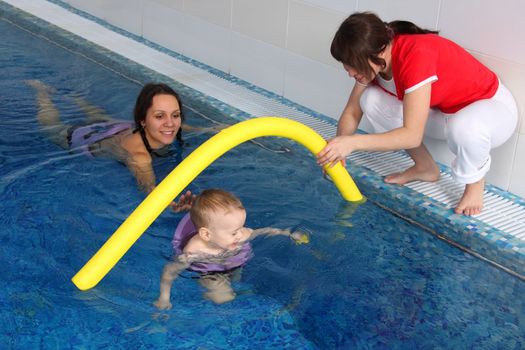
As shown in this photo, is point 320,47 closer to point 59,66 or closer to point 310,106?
point 310,106

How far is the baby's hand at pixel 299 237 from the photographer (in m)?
4.12

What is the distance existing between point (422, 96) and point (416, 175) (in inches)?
28.5

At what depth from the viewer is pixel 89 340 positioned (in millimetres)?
3303

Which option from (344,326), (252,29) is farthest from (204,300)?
(252,29)

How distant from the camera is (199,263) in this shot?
3770 millimetres

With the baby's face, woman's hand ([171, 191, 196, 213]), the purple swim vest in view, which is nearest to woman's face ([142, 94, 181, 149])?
woman's hand ([171, 191, 196, 213])

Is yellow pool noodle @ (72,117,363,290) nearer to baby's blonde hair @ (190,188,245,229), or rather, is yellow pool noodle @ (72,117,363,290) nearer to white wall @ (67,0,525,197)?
baby's blonde hair @ (190,188,245,229)

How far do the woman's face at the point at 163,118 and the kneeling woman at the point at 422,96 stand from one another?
3.68 feet

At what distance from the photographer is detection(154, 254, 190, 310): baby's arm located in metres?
3.56

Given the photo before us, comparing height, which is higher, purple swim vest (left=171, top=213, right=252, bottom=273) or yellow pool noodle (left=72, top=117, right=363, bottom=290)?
yellow pool noodle (left=72, top=117, right=363, bottom=290)

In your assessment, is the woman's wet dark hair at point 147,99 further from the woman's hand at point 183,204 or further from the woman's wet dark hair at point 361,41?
the woman's wet dark hair at point 361,41

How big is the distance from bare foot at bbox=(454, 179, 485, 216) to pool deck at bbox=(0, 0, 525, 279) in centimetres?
4

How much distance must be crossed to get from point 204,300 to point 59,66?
3649mm

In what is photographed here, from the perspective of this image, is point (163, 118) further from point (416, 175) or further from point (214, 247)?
point (416, 175)
